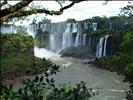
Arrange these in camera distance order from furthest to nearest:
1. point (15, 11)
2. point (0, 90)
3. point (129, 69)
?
point (129, 69), point (15, 11), point (0, 90)

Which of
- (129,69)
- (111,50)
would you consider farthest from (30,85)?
(111,50)

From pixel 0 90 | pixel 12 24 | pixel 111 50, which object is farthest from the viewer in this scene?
pixel 111 50

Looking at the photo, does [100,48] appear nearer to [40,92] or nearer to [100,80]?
[100,80]

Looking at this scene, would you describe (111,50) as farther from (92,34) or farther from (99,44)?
(92,34)

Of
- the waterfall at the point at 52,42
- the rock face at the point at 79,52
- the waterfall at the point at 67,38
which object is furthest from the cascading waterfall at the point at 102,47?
the waterfall at the point at 52,42

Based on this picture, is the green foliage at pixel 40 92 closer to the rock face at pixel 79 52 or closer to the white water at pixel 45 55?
the rock face at pixel 79 52

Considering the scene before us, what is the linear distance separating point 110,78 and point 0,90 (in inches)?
1361

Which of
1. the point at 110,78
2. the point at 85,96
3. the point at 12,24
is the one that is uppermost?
the point at 12,24

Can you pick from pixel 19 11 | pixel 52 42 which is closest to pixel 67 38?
pixel 52 42

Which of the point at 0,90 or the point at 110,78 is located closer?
the point at 0,90

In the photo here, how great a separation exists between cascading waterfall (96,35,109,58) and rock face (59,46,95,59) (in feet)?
6.43

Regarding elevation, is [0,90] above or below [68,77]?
above

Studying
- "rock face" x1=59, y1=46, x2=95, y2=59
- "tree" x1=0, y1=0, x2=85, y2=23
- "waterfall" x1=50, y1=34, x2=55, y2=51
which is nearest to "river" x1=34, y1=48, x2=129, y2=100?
"rock face" x1=59, y1=46, x2=95, y2=59

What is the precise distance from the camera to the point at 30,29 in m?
81.4
